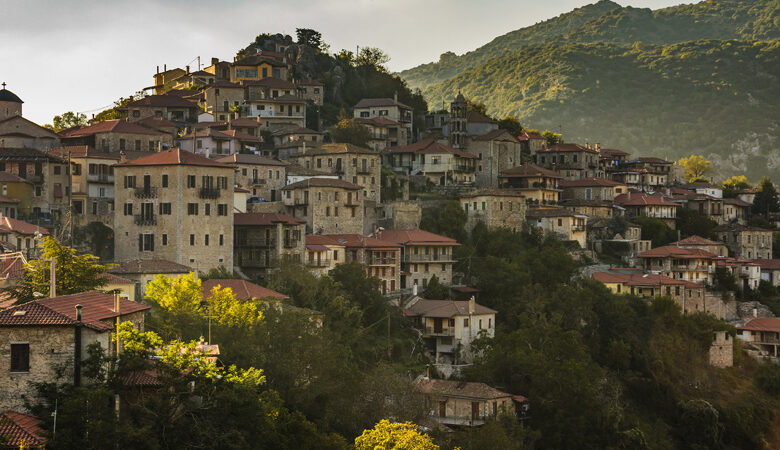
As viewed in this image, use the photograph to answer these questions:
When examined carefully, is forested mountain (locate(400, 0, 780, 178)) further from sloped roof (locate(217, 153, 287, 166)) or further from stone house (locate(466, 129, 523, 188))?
sloped roof (locate(217, 153, 287, 166))

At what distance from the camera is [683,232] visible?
9919 cm

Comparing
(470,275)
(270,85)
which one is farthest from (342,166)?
(270,85)

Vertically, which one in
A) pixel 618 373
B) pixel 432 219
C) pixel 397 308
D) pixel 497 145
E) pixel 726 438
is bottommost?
pixel 726 438

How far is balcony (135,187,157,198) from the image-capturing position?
207ft

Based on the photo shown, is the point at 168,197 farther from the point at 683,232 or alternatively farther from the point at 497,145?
the point at 683,232

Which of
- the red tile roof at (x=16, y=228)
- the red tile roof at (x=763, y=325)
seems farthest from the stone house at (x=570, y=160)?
the red tile roof at (x=16, y=228)

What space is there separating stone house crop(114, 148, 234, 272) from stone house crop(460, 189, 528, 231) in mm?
26103

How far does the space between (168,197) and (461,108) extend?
4482cm

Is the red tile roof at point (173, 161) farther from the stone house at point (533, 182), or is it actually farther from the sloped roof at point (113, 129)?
the stone house at point (533, 182)

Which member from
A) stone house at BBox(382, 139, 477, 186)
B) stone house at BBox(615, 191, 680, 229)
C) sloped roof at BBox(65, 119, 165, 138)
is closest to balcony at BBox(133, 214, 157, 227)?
sloped roof at BBox(65, 119, 165, 138)

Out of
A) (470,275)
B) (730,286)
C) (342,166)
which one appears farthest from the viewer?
(730,286)

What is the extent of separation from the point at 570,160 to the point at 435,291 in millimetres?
40441

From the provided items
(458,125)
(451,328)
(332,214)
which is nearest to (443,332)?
(451,328)

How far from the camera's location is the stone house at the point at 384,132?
95.8m
